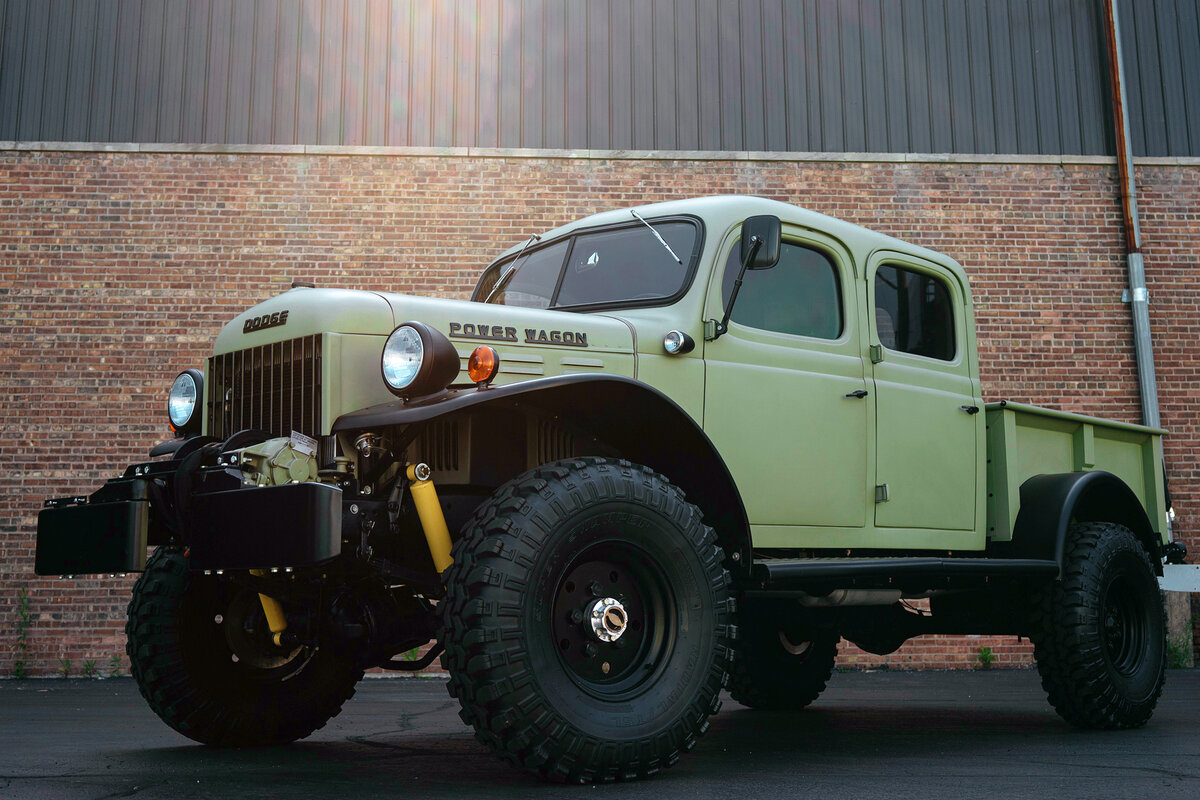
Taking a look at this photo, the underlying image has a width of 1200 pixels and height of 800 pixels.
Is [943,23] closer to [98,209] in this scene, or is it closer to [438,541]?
[98,209]

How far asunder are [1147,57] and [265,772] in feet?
Result: 36.0

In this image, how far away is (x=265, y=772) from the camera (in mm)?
3998

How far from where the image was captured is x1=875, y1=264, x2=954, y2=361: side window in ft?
18.0

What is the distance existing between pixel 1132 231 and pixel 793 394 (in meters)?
7.77

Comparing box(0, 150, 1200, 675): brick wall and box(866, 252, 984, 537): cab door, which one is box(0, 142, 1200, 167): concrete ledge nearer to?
box(0, 150, 1200, 675): brick wall

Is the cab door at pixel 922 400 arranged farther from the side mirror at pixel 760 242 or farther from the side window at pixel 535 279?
the side window at pixel 535 279

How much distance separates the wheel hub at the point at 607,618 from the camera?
3680mm

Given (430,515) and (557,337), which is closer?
(430,515)

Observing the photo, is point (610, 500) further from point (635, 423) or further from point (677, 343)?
point (677, 343)

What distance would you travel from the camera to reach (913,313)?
5.69 metres

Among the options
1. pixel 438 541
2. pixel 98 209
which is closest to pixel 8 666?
pixel 98 209

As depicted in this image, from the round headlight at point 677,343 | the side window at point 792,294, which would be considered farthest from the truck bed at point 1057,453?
the round headlight at point 677,343

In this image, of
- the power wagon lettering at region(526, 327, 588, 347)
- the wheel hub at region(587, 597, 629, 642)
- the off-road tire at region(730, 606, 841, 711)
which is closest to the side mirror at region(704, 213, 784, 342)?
the power wagon lettering at region(526, 327, 588, 347)

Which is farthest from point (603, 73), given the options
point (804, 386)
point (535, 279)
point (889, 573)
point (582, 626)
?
point (582, 626)
